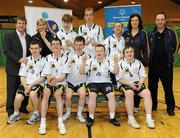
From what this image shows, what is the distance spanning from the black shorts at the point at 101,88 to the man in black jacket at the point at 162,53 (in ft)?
2.98

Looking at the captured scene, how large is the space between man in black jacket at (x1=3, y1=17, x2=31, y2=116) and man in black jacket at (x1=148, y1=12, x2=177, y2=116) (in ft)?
6.66

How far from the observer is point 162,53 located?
458 cm

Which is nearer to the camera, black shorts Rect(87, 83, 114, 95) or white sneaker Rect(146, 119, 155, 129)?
white sneaker Rect(146, 119, 155, 129)

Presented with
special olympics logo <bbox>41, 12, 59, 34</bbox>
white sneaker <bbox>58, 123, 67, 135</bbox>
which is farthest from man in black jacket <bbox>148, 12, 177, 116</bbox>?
special olympics logo <bbox>41, 12, 59, 34</bbox>

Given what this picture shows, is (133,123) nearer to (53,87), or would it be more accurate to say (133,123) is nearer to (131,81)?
(131,81)

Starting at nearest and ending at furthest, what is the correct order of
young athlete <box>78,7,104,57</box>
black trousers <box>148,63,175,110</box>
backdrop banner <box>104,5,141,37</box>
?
black trousers <box>148,63,175,110</box>
young athlete <box>78,7,104,57</box>
backdrop banner <box>104,5,141,37</box>

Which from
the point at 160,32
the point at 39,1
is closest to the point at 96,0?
the point at 39,1

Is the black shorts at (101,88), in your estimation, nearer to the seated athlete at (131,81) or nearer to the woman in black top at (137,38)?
the seated athlete at (131,81)

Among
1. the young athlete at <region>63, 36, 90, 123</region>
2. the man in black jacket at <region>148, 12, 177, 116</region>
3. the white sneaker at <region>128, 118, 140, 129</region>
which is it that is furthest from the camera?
the man in black jacket at <region>148, 12, 177, 116</region>

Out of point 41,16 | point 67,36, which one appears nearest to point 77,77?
point 67,36

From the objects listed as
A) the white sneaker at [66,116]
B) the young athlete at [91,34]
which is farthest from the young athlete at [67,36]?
the white sneaker at [66,116]

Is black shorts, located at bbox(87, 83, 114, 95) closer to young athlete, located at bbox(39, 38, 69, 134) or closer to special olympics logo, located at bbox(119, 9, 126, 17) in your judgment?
young athlete, located at bbox(39, 38, 69, 134)

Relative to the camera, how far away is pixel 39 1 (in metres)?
16.4

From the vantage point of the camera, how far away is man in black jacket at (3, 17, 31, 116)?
4.43m
